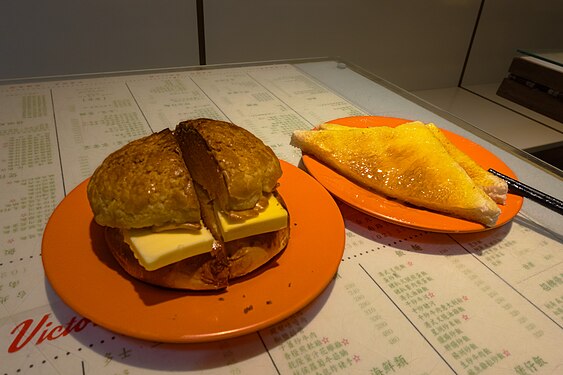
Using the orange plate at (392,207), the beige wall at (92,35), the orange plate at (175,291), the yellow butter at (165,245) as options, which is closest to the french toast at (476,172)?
the orange plate at (392,207)

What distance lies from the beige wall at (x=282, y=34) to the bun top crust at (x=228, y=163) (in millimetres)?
1686

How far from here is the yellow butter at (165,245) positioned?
0.66 metres

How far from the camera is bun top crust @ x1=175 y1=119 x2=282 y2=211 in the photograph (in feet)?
2.46

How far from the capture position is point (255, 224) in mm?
740

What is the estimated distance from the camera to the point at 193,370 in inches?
25.6

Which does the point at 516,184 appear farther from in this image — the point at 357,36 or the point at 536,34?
the point at 536,34

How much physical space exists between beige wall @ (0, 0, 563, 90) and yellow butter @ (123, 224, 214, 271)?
75.1 inches

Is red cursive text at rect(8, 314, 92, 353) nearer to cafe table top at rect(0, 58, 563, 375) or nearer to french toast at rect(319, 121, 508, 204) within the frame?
cafe table top at rect(0, 58, 563, 375)

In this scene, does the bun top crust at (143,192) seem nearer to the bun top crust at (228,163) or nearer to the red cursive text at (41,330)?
the bun top crust at (228,163)

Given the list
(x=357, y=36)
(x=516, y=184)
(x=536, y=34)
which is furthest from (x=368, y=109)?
(x=536, y=34)

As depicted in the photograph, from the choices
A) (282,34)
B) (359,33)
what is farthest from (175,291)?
(359,33)

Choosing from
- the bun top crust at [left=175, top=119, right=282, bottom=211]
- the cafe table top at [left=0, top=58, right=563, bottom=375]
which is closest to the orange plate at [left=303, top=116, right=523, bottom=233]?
A: the cafe table top at [left=0, top=58, right=563, bottom=375]

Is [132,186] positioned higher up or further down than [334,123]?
higher up

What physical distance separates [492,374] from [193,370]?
1.65 ft
